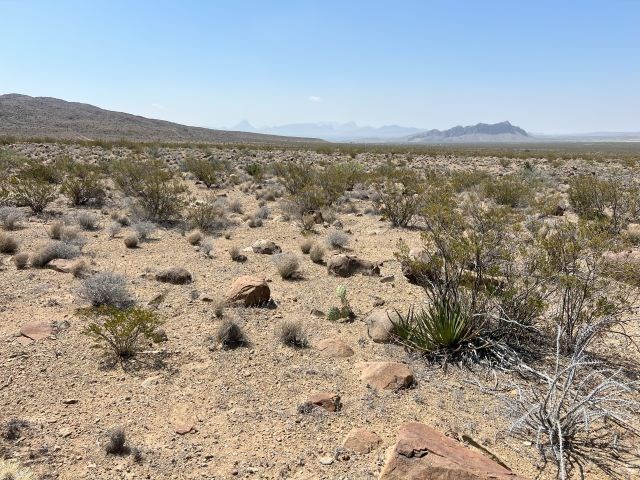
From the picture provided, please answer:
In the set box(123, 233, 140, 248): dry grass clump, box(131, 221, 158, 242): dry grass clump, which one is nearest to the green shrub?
box(131, 221, 158, 242): dry grass clump

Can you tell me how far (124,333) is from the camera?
17.2 ft

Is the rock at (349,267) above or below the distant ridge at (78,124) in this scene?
below

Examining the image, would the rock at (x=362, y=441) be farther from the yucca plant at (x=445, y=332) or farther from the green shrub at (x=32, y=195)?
the green shrub at (x=32, y=195)

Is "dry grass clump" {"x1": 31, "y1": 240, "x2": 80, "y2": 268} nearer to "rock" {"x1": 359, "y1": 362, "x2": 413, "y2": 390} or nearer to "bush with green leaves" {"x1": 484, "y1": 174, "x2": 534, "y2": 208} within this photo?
"rock" {"x1": 359, "y1": 362, "x2": 413, "y2": 390}

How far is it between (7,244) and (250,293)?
18.1 ft

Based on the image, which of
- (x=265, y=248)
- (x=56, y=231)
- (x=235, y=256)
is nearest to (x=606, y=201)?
(x=265, y=248)

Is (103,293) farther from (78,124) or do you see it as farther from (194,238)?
(78,124)

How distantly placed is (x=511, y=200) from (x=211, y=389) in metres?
13.7

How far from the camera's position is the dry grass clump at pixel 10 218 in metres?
10.9

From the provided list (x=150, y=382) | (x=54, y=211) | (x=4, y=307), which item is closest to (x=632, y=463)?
(x=150, y=382)

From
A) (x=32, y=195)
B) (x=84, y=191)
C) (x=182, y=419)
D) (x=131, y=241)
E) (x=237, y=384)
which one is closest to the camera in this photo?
(x=182, y=419)

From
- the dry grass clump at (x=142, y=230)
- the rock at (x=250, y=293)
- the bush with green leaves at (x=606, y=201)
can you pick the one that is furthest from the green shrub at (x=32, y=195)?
the bush with green leaves at (x=606, y=201)

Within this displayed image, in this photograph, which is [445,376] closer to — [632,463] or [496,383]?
[496,383]

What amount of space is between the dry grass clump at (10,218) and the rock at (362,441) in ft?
34.1
